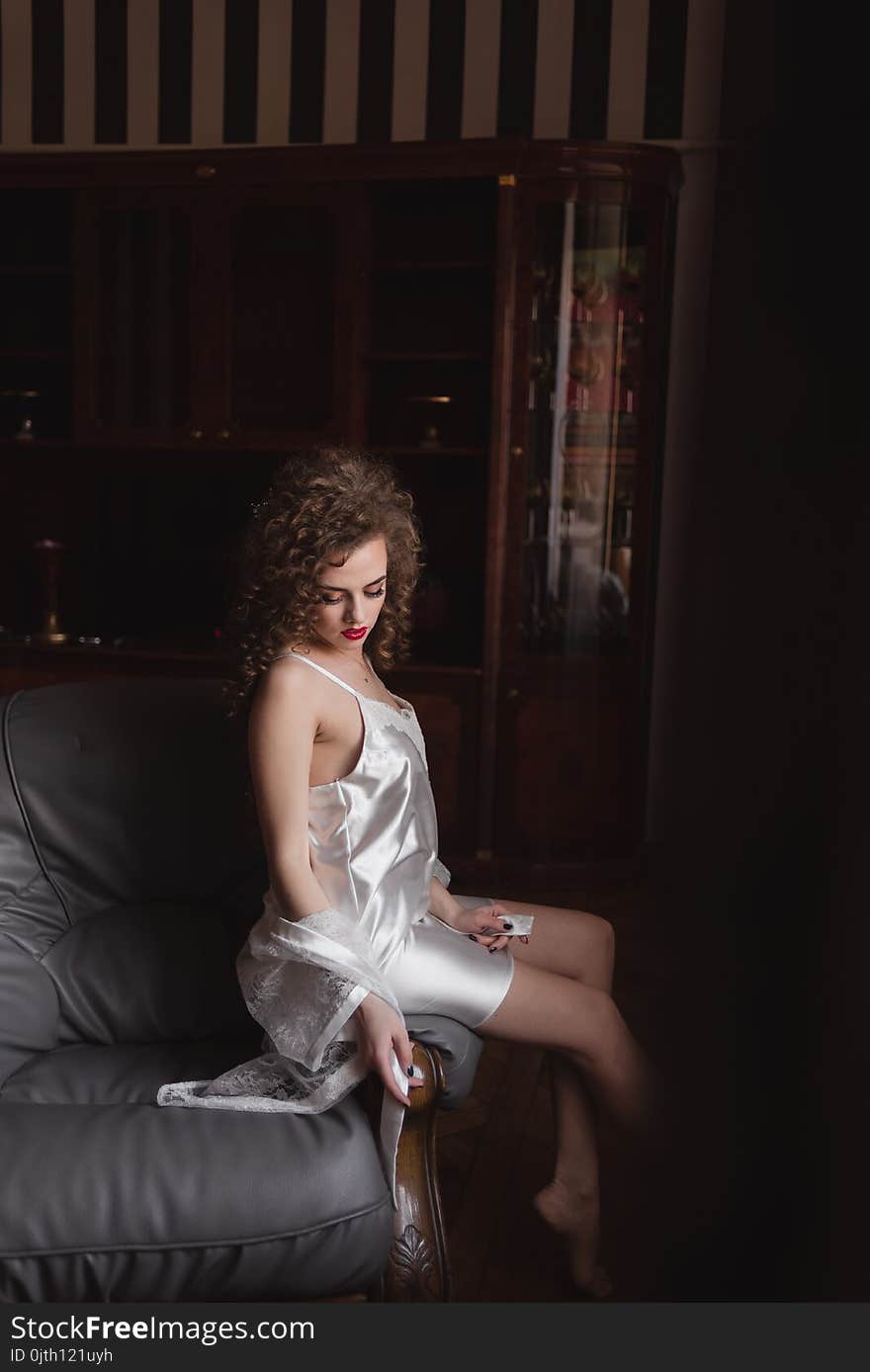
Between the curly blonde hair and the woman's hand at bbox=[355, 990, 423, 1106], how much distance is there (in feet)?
1.63

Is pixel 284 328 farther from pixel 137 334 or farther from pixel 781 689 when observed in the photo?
pixel 781 689

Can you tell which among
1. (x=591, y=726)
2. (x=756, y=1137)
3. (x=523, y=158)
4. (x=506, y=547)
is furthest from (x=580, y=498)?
(x=756, y=1137)

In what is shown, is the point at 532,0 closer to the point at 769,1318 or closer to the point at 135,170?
the point at 135,170

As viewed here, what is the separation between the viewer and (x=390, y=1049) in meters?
1.32

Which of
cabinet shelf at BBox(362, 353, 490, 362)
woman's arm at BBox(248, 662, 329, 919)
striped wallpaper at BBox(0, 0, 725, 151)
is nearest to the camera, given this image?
woman's arm at BBox(248, 662, 329, 919)

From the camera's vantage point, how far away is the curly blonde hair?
1520 mm

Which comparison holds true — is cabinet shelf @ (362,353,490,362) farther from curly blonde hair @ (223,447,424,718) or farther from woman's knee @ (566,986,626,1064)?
woman's knee @ (566,986,626,1064)

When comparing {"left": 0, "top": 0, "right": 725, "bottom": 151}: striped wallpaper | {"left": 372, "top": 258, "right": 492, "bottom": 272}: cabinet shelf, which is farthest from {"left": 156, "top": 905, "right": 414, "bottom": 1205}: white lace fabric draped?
{"left": 0, "top": 0, "right": 725, "bottom": 151}: striped wallpaper

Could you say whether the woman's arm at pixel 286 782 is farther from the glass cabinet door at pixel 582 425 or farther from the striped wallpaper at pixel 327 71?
the striped wallpaper at pixel 327 71

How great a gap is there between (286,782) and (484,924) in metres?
0.44

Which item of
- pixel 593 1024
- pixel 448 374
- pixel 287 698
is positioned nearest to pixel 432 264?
pixel 448 374

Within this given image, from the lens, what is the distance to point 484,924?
1.68m

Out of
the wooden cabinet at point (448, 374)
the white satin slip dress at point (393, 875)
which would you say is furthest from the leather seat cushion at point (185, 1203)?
the wooden cabinet at point (448, 374)

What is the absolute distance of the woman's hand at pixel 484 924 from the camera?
166 centimetres
